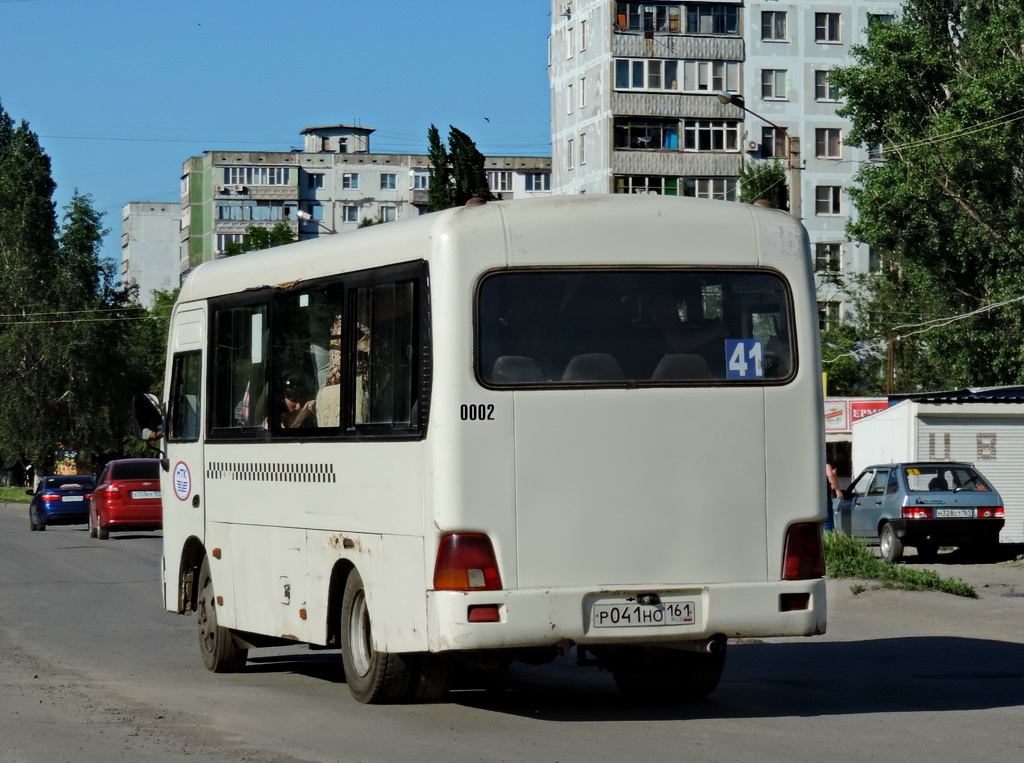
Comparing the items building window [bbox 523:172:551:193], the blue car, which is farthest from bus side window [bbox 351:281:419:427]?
building window [bbox 523:172:551:193]

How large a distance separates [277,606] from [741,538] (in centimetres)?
331

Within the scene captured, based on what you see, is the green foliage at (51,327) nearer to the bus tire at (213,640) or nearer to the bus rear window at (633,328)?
the bus tire at (213,640)

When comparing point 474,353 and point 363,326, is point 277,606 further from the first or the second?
point 474,353

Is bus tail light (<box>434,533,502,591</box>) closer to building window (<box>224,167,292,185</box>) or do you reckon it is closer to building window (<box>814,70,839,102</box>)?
building window (<box>814,70,839,102</box>)

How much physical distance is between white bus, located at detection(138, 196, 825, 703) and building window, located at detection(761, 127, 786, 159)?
2861 inches

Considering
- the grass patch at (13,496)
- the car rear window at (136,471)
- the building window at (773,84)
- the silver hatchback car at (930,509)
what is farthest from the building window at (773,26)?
the silver hatchback car at (930,509)

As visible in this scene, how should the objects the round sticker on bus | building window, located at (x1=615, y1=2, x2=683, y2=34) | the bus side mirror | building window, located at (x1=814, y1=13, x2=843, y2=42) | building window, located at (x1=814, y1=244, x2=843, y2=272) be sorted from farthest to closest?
1. building window, located at (x1=814, y1=13, x2=843, y2=42)
2. building window, located at (x1=814, y1=244, x2=843, y2=272)
3. building window, located at (x1=615, y1=2, x2=683, y2=34)
4. the bus side mirror
5. the round sticker on bus

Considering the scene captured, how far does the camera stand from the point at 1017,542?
31.3 m

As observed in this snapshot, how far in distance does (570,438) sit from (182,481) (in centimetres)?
461

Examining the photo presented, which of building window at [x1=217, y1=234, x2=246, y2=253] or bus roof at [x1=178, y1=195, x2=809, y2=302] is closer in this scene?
bus roof at [x1=178, y1=195, x2=809, y2=302]

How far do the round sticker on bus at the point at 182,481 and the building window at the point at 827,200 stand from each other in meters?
73.7

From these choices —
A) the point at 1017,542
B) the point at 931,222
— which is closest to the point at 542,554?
the point at 1017,542

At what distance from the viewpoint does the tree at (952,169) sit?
49.8 metres

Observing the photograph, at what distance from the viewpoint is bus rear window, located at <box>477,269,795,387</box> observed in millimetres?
9508
